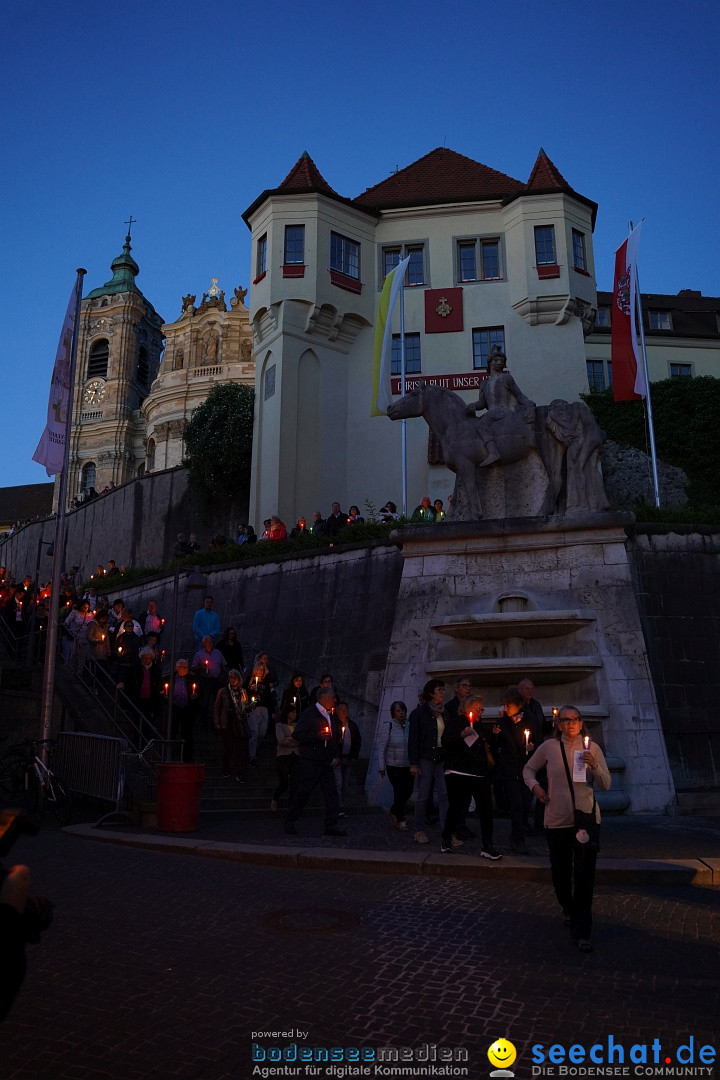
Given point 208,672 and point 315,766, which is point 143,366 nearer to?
point 208,672

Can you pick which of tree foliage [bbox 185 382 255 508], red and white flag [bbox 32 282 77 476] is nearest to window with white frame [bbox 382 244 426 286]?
tree foliage [bbox 185 382 255 508]

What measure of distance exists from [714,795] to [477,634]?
448 cm

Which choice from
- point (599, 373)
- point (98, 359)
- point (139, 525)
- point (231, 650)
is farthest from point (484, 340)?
point (98, 359)

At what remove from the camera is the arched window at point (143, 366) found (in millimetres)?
86875

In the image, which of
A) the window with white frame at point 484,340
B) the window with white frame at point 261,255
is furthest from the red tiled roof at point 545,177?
the window with white frame at point 261,255

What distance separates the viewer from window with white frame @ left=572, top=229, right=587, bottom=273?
31984 mm

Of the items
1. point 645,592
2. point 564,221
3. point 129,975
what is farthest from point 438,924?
point 564,221

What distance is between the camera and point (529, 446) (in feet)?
54.9

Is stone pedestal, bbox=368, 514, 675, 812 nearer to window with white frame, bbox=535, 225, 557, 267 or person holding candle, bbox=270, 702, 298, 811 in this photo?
person holding candle, bbox=270, 702, 298, 811

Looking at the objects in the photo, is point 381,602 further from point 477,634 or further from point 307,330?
point 307,330

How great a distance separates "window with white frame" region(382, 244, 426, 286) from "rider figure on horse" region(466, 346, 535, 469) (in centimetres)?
1702

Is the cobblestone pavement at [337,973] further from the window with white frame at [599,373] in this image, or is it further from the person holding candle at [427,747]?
the window with white frame at [599,373]

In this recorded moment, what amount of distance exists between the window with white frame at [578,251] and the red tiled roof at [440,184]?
8.96 feet

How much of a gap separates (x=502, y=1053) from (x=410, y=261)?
32058mm
